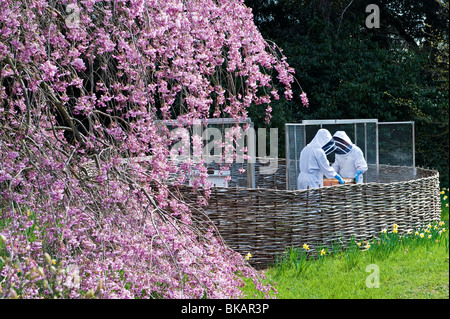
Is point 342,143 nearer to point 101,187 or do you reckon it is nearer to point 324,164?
point 324,164

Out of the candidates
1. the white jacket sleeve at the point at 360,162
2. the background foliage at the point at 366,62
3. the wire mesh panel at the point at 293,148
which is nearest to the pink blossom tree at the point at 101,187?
the wire mesh panel at the point at 293,148

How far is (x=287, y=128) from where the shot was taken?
8.11m

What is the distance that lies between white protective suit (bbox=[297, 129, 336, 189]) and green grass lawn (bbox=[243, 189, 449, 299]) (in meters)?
1.42

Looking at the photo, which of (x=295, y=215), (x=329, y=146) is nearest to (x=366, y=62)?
(x=329, y=146)

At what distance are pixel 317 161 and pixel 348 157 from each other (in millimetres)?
803

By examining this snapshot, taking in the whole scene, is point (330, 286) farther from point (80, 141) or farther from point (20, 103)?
point (20, 103)

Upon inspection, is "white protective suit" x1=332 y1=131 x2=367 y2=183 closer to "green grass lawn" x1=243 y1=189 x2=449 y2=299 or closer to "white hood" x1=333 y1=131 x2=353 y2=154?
"white hood" x1=333 y1=131 x2=353 y2=154

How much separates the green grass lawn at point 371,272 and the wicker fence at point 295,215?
0.54 ft

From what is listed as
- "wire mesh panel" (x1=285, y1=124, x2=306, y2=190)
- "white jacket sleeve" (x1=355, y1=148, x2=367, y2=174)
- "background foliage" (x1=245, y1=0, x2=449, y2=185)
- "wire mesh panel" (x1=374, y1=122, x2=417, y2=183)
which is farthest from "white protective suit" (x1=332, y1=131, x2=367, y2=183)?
"background foliage" (x1=245, y1=0, x2=449, y2=185)

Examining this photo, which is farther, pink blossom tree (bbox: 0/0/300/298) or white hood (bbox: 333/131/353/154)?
white hood (bbox: 333/131/353/154)

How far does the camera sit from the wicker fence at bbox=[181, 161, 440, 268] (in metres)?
5.68

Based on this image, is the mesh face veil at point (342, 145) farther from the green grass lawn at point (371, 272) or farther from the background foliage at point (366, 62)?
the background foliage at point (366, 62)

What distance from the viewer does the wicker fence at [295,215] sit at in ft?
18.6

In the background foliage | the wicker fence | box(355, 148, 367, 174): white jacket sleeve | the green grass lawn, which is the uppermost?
the background foliage
